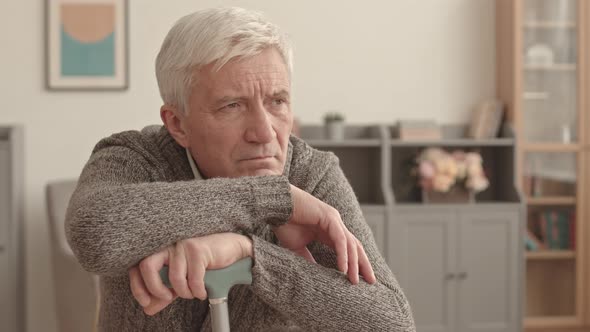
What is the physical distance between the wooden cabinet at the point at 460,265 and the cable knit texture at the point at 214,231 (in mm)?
2648

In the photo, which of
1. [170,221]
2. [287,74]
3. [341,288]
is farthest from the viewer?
[287,74]

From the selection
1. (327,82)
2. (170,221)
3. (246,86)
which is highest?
(327,82)

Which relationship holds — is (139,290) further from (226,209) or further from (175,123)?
(175,123)

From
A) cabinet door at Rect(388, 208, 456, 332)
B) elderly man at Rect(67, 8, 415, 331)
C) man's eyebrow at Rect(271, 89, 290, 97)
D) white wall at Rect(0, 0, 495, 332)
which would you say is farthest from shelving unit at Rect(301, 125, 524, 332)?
man's eyebrow at Rect(271, 89, 290, 97)

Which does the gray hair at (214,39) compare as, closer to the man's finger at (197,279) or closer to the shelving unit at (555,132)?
the man's finger at (197,279)

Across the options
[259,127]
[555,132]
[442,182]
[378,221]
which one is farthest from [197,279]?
[555,132]

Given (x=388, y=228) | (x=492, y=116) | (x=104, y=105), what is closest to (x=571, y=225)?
(x=492, y=116)

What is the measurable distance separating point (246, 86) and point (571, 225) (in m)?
3.55

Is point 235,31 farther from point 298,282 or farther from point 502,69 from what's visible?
point 502,69

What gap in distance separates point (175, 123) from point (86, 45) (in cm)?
302

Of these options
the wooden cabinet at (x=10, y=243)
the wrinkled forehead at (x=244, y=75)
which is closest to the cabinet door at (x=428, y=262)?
the wooden cabinet at (x=10, y=243)

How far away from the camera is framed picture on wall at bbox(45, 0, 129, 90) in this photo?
422cm

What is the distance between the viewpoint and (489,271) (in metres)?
4.16

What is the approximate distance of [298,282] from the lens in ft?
3.97
